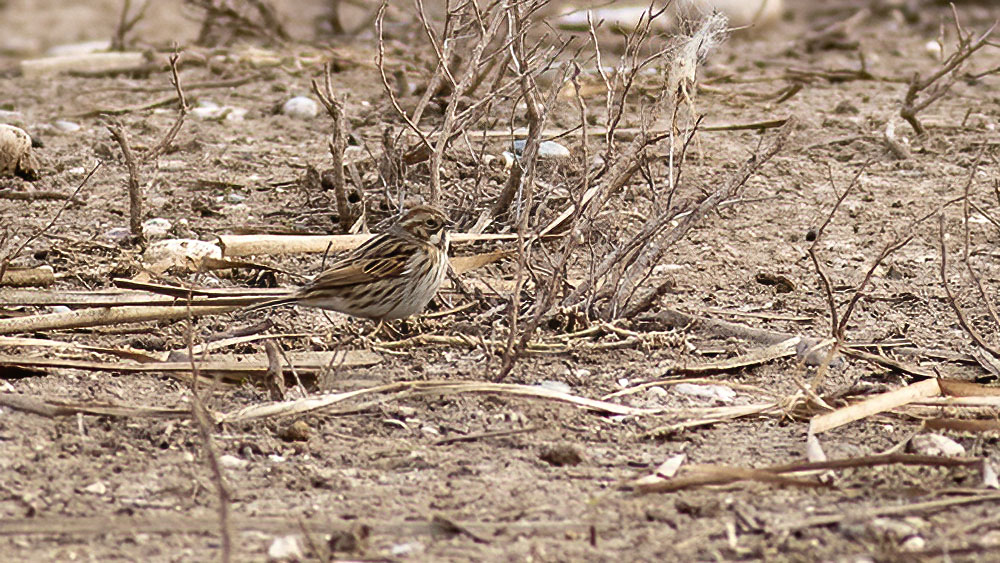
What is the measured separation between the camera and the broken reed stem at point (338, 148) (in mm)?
6477

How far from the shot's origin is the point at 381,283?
5801 millimetres

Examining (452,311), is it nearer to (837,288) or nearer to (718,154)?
(837,288)

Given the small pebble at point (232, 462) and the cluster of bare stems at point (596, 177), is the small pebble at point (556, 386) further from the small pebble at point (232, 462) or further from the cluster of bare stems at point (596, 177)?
the small pebble at point (232, 462)

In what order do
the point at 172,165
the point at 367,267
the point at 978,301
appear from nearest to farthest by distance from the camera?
1. the point at 367,267
2. the point at 978,301
3. the point at 172,165

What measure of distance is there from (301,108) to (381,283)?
3.65m

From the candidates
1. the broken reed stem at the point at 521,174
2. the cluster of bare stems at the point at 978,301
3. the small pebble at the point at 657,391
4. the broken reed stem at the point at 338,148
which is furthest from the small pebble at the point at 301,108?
the small pebble at the point at 657,391

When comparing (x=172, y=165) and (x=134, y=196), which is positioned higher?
(x=134, y=196)

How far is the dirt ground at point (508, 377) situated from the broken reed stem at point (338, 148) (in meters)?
0.22

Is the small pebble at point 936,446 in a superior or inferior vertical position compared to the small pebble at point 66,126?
inferior

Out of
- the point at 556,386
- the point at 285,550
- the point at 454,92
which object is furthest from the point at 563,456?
the point at 454,92

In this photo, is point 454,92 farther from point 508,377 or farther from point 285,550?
point 285,550

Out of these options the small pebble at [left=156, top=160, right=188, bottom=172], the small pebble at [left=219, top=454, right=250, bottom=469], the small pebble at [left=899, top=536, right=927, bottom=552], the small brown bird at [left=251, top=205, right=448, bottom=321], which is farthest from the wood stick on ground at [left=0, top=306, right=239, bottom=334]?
the small pebble at [left=899, top=536, right=927, bottom=552]

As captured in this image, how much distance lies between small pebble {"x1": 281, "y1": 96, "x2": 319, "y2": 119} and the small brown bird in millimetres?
3267

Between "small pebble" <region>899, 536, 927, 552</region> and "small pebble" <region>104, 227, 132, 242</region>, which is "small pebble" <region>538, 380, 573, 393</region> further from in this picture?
"small pebble" <region>104, 227, 132, 242</region>
